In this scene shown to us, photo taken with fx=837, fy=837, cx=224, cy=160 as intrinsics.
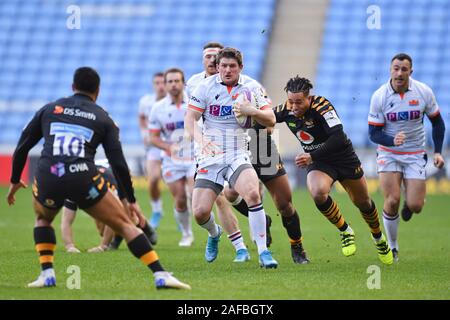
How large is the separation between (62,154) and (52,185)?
0.28 meters

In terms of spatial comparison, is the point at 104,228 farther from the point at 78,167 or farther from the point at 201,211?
the point at 78,167

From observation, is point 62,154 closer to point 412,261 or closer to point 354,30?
point 412,261

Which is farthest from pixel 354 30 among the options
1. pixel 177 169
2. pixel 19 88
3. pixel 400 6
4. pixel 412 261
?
pixel 412 261

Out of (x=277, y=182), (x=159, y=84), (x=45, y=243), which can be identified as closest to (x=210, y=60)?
(x=277, y=182)

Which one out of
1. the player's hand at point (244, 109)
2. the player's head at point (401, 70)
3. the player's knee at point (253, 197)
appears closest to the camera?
the player's hand at point (244, 109)

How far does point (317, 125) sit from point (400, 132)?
4.27 ft

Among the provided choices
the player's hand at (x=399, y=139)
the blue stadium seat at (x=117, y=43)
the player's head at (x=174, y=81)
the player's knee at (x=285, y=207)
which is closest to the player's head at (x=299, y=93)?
the player's knee at (x=285, y=207)

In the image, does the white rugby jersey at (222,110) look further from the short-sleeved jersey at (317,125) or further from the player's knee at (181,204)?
the player's knee at (181,204)

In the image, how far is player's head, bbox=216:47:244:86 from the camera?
30.3 ft

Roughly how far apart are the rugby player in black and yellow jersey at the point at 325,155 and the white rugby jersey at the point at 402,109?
2.87 ft

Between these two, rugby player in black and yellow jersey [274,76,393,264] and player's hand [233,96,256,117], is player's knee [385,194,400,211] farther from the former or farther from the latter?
player's hand [233,96,256,117]

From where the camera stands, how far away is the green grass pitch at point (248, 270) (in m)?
7.38

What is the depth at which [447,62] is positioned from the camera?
29.2 m

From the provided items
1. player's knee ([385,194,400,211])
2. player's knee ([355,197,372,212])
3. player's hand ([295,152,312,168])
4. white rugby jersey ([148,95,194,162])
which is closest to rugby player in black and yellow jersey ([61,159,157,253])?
white rugby jersey ([148,95,194,162])
